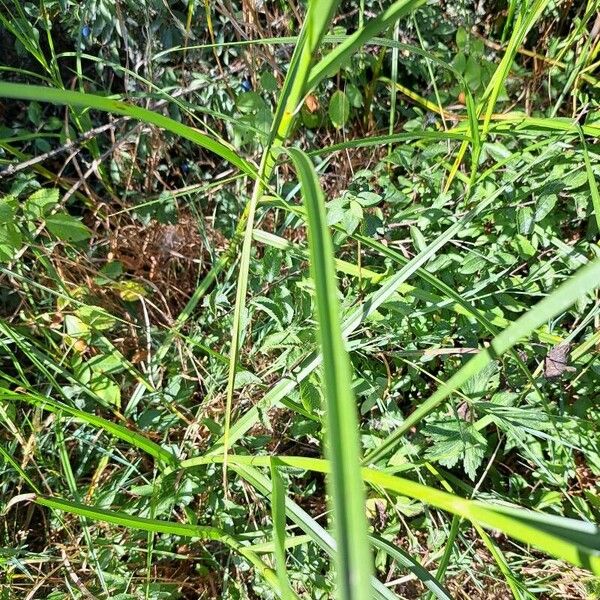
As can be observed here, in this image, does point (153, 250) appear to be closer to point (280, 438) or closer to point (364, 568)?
point (280, 438)

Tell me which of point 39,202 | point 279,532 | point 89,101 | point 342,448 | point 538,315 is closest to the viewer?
point 342,448

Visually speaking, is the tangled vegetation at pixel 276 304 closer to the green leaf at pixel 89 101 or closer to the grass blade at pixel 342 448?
the green leaf at pixel 89 101

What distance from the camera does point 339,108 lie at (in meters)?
1.26

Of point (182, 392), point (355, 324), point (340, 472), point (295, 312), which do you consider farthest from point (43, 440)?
point (340, 472)

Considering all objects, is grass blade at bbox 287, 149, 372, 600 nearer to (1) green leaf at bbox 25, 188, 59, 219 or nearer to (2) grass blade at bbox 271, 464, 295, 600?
(2) grass blade at bbox 271, 464, 295, 600

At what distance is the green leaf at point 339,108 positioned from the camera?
125 cm

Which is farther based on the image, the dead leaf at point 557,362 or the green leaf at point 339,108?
the green leaf at point 339,108

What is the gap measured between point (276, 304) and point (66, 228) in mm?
460

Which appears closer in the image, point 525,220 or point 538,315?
point 538,315

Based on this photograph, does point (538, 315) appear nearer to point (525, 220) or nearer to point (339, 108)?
point (525, 220)

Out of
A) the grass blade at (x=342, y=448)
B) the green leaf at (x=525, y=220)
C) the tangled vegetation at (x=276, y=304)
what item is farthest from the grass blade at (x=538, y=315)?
the green leaf at (x=525, y=220)

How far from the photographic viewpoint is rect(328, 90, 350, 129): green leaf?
125 centimetres

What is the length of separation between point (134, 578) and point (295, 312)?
574mm

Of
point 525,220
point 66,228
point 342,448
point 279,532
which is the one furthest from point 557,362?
point 66,228
